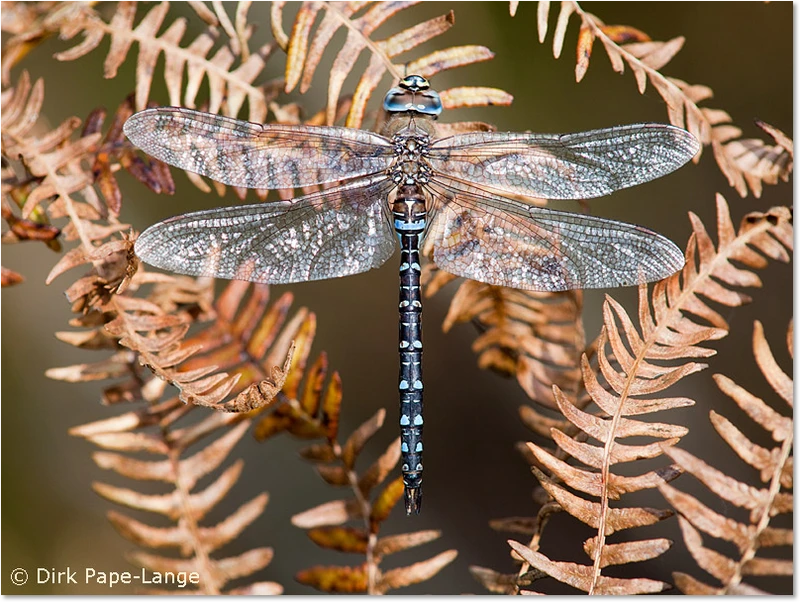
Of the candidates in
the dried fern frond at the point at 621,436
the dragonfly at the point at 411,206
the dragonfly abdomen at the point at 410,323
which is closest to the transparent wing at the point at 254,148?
the dragonfly at the point at 411,206

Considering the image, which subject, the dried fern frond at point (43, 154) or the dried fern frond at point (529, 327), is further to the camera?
the dried fern frond at point (529, 327)

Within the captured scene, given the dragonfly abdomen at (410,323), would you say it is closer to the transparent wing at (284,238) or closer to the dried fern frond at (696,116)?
the transparent wing at (284,238)

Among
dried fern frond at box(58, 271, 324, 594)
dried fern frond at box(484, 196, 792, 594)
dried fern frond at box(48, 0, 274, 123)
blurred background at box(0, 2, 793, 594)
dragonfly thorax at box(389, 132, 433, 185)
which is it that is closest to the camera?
dried fern frond at box(484, 196, 792, 594)

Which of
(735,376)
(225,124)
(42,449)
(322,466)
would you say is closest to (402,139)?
(225,124)

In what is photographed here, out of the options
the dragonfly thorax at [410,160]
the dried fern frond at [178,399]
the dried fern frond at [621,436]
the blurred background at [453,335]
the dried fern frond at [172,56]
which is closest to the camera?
the dried fern frond at [621,436]

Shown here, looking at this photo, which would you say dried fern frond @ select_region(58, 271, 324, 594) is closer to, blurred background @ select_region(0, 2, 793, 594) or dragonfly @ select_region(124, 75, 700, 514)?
dragonfly @ select_region(124, 75, 700, 514)

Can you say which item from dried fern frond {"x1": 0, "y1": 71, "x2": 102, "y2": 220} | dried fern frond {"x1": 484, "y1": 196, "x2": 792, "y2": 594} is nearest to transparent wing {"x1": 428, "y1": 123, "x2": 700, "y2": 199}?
dried fern frond {"x1": 484, "y1": 196, "x2": 792, "y2": 594}

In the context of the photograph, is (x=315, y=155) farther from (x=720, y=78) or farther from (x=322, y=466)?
(x=720, y=78)
